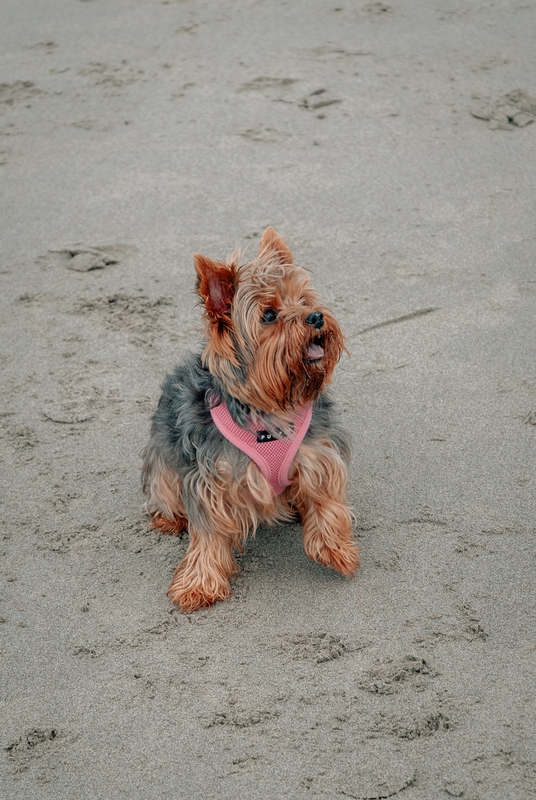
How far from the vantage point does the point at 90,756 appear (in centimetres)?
350

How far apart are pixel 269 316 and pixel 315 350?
246 millimetres

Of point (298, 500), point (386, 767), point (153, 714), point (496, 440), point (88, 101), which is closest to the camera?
point (386, 767)

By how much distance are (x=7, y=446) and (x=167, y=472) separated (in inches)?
51.5

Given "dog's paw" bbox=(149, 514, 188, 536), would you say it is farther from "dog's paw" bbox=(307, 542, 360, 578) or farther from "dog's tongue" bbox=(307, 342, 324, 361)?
"dog's tongue" bbox=(307, 342, 324, 361)

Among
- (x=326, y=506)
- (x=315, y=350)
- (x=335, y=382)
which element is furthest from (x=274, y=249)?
(x=335, y=382)

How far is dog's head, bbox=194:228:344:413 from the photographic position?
3793 millimetres

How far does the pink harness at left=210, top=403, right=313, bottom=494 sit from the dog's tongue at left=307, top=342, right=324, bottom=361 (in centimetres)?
35

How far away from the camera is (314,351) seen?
12.7 ft

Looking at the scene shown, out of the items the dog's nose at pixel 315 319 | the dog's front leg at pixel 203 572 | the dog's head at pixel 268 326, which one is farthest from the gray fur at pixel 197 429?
the dog's nose at pixel 315 319

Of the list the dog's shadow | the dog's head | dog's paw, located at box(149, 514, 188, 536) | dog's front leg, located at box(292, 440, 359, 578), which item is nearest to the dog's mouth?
the dog's head

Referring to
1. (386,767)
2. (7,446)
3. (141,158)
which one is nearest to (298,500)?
(386,767)

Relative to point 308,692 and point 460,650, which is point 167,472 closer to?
point 308,692

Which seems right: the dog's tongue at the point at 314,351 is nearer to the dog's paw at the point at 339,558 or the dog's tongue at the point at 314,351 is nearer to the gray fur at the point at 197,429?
the gray fur at the point at 197,429

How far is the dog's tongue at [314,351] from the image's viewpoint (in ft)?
12.6
